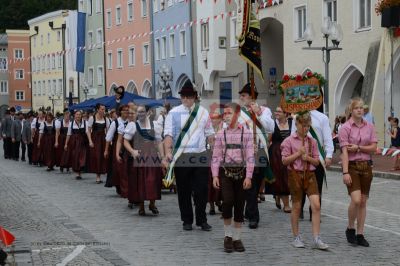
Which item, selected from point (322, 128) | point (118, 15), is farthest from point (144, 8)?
Result: point (322, 128)

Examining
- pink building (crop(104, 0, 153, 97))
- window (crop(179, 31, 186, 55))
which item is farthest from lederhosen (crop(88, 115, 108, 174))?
pink building (crop(104, 0, 153, 97))

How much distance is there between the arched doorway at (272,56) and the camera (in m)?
41.2

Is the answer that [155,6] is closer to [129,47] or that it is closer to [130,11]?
[130,11]

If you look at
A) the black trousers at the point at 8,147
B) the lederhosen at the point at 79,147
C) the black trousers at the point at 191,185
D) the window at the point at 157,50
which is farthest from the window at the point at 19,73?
the black trousers at the point at 191,185

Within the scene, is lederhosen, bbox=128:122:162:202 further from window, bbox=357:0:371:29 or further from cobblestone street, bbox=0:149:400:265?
window, bbox=357:0:371:29

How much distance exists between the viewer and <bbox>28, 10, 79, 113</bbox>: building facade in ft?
248

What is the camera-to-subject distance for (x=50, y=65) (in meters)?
83.1

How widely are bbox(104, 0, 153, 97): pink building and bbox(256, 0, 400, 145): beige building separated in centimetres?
1785

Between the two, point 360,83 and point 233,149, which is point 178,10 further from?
point 233,149

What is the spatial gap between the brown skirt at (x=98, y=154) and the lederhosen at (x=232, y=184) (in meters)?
10.3

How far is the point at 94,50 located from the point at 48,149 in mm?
43789

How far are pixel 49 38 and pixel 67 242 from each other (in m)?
73.7

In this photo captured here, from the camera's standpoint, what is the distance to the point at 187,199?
10930 mm

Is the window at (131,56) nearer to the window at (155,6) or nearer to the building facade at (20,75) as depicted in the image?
the window at (155,6)
